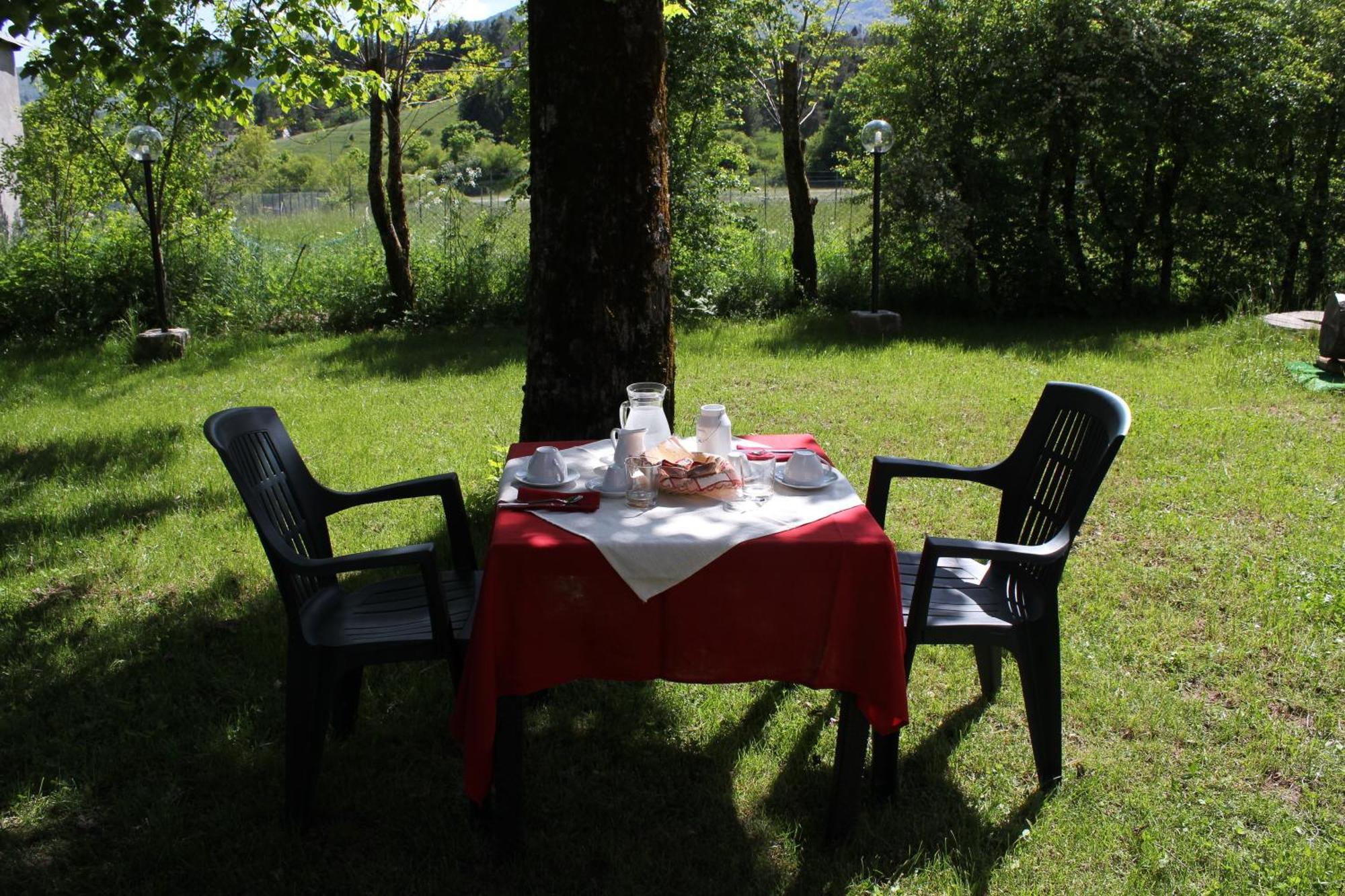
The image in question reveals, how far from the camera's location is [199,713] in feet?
10.8

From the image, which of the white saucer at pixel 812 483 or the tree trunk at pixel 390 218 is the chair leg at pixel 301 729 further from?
the tree trunk at pixel 390 218

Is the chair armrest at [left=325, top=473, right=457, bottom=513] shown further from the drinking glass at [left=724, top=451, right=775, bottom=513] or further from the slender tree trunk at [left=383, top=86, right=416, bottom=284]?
the slender tree trunk at [left=383, top=86, right=416, bottom=284]

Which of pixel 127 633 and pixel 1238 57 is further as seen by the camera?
pixel 1238 57

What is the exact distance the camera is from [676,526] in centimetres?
245

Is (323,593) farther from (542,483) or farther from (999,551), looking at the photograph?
(999,551)

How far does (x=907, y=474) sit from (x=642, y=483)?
966 millimetres

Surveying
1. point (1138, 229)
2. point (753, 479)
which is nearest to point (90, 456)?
point (753, 479)

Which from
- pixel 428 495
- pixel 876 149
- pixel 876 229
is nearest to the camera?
pixel 428 495

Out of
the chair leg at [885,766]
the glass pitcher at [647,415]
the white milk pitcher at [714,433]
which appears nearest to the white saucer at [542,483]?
the glass pitcher at [647,415]

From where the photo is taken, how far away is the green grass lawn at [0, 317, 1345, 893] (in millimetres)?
2561

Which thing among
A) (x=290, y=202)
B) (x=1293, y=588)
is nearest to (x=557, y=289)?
(x=1293, y=588)

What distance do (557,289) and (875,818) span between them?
2.42 meters

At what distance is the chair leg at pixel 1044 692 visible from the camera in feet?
8.93

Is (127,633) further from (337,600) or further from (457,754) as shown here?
(457,754)
